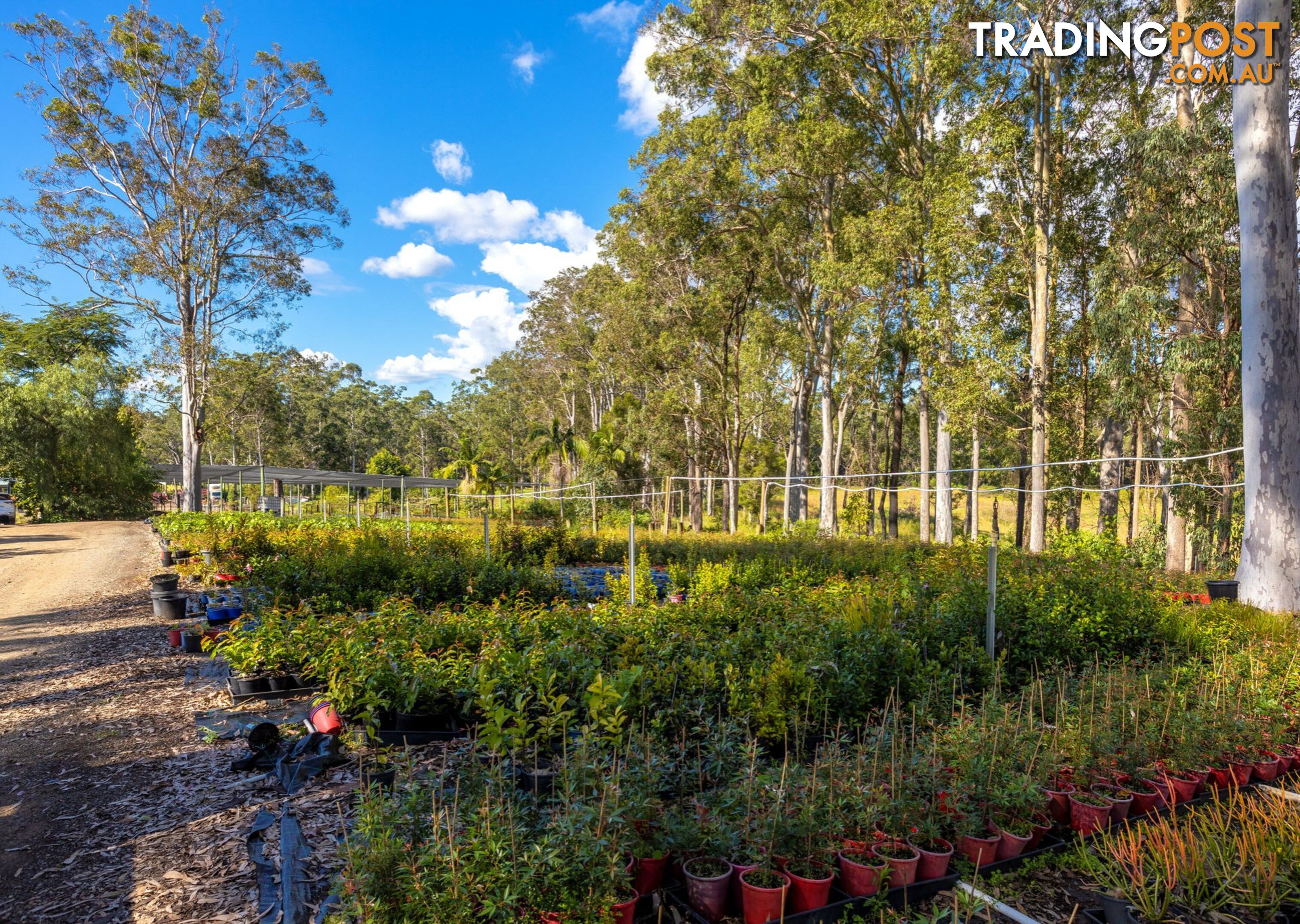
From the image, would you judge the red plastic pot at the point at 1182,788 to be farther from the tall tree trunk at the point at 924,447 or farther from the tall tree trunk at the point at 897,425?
the tall tree trunk at the point at 897,425

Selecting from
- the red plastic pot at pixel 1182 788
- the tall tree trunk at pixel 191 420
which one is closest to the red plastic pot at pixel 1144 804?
the red plastic pot at pixel 1182 788

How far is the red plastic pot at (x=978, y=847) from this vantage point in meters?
2.93

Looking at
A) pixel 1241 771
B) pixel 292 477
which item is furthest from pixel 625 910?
pixel 292 477

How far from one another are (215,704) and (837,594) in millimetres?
5619

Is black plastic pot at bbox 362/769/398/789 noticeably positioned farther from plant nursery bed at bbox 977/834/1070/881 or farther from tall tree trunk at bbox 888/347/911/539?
tall tree trunk at bbox 888/347/911/539

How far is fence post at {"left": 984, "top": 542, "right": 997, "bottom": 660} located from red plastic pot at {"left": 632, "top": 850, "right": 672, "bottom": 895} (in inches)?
151

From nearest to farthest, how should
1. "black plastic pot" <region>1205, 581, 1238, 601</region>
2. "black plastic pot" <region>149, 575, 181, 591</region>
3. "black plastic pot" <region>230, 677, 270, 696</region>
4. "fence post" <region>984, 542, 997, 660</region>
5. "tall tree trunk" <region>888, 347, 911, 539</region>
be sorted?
"black plastic pot" <region>230, 677, 270, 696</region>, "fence post" <region>984, 542, 997, 660</region>, "black plastic pot" <region>1205, 581, 1238, 601</region>, "black plastic pot" <region>149, 575, 181, 591</region>, "tall tree trunk" <region>888, 347, 911, 539</region>

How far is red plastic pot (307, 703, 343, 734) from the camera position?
4.27 meters

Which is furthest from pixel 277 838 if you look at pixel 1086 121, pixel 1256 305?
pixel 1086 121

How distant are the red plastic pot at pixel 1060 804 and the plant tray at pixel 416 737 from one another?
10.8 ft

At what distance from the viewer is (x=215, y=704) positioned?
18.3ft

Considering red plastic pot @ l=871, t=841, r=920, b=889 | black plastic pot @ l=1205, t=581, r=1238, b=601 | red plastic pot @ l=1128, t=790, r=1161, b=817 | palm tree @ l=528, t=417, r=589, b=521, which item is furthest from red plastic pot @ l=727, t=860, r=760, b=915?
palm tree @ l=528, t=417, r=589, b=521

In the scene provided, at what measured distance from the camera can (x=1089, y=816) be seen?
323 cm

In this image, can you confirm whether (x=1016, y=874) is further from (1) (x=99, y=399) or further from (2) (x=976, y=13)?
(1) (x=99, y=399)
